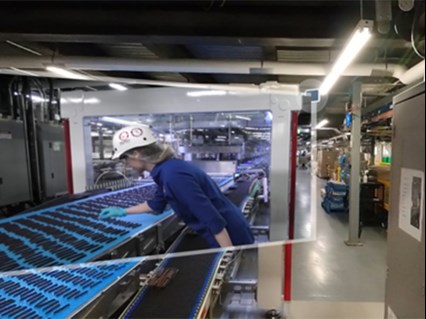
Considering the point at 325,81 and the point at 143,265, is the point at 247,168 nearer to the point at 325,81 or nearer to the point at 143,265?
the point at 325,81

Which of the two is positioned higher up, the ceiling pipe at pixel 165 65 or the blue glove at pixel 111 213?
the ceiling pipe at pixel 165 65

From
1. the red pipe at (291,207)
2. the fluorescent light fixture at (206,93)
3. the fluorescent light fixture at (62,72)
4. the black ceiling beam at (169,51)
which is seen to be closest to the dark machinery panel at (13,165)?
the fluorescent light fixture at (62,72)

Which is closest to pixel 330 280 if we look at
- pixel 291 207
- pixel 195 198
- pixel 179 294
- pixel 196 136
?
pixel 291 207

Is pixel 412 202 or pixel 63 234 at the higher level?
pixel 412 202

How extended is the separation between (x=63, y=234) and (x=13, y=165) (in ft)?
7.98

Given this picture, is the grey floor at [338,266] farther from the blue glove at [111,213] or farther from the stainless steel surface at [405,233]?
the stainless steel surface at [405,233]

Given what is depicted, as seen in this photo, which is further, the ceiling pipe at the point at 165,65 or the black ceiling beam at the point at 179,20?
the ceiling pipe at the point at 165,65

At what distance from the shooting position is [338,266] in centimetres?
359

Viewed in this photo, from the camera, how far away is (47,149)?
171 inches

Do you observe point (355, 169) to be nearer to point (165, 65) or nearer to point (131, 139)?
point (165, 65)

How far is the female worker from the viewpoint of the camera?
170 centimetres

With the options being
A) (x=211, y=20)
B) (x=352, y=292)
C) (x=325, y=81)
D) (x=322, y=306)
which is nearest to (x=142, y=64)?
(x=211, y=20)

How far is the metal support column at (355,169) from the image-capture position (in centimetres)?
428

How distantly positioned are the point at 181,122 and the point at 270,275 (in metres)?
2.32
